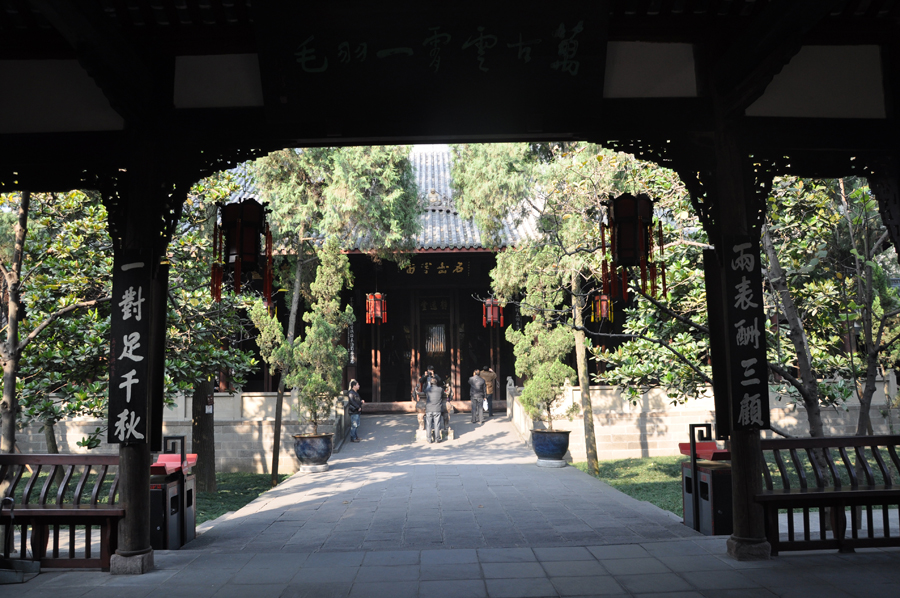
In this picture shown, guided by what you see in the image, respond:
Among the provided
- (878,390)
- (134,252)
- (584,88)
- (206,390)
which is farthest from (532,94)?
(878,390)

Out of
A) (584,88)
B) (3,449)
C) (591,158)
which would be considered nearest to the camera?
(584,88)

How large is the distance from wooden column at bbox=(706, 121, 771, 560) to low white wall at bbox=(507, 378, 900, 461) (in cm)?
816

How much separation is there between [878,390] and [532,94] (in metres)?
→ 12.0

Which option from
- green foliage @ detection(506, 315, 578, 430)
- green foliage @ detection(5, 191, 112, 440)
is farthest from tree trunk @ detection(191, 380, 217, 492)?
green foliage @ detection(506, 315, 578, 430)

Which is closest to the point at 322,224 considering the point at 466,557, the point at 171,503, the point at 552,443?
the point at 552,443

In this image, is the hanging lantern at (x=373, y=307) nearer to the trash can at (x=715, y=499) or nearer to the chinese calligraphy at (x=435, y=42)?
the trash can at (x=715, y=499)

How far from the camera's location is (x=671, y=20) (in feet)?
15.1

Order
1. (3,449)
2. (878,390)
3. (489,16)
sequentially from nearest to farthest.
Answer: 1. (489,16)
2. (3,449)
3. (878,390)

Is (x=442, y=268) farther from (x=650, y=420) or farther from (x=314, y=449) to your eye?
(x=314, y=449)

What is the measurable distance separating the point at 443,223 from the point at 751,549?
44.5ft

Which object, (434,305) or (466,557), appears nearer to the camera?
(466,557)

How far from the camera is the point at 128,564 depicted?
178 inches

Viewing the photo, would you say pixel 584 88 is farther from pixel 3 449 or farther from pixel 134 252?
pixel 3 449

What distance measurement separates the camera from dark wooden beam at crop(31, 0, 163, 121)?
3.55 meters
